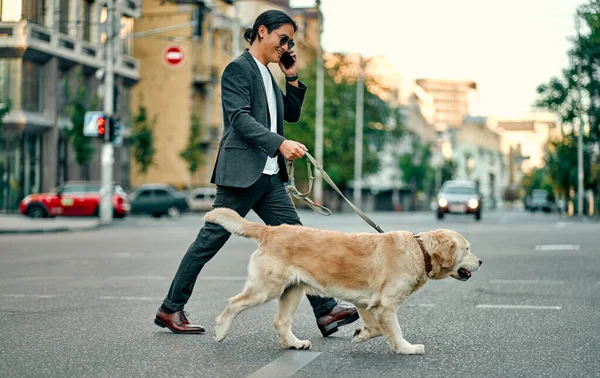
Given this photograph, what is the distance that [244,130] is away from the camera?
615cm

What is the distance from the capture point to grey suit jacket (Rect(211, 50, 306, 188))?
614 cm

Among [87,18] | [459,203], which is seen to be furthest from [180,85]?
[459,203]

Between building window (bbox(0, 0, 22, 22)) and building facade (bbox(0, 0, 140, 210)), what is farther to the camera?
building facade (bbox(0, 0, 140, 210))

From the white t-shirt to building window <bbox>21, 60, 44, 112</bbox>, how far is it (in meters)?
38.4

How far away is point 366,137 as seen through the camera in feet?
247

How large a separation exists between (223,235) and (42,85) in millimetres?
40384

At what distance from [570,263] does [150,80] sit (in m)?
50.9

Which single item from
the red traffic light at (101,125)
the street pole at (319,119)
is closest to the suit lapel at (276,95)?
the red traffic light at (101,125)

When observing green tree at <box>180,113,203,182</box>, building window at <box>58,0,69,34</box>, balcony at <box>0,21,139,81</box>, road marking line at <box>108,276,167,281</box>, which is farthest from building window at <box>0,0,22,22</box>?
road marking line at <box>108,276,167,281</box>

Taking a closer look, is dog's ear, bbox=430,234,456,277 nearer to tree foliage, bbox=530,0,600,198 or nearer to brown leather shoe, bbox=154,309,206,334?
brown leather shoe, bbox=154,309,206,334

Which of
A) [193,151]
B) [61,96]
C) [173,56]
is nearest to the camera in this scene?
[173,56]

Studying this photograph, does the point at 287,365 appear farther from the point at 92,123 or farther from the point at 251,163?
the point at 92,123

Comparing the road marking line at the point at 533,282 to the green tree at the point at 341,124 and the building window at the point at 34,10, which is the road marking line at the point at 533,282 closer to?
the building window at the point at 34,10

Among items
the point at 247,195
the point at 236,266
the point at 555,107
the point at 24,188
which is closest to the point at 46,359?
the point at 247,195
